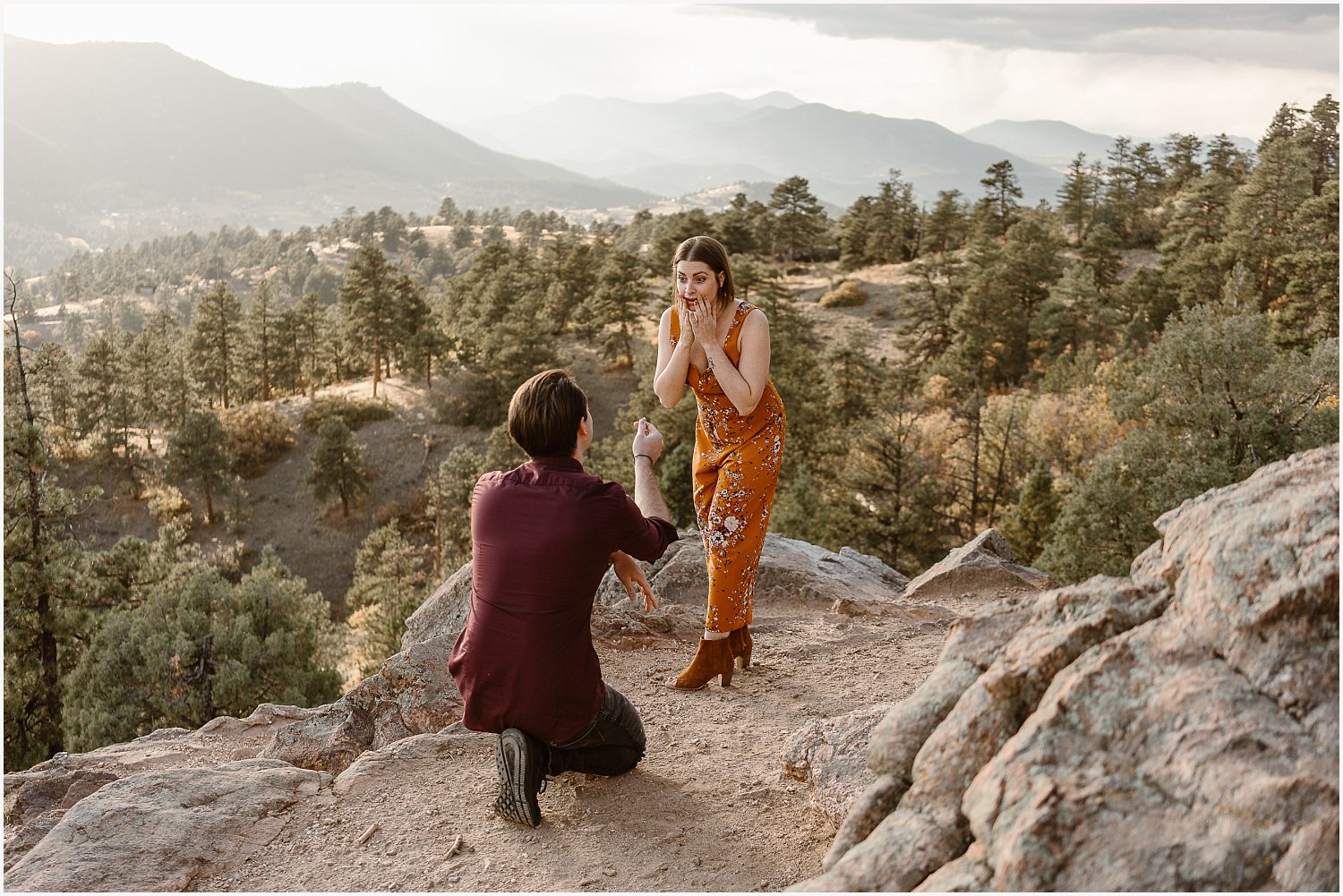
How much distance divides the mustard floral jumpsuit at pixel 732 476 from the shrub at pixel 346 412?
41222mm

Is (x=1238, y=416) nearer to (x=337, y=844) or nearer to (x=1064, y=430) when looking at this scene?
(x=1064, y=430)

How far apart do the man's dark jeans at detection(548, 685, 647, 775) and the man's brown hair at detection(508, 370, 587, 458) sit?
132 centimetres

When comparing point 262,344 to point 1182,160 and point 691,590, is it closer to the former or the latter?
point 691,590

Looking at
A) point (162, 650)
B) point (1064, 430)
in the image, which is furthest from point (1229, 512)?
point (1064, 430)

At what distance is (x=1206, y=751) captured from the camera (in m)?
2.06

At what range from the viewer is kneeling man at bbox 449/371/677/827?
3.67 m

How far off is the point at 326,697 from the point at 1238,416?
1938 cm

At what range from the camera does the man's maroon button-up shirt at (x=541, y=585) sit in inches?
144

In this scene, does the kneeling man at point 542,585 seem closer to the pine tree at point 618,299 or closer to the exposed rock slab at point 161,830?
the exposed rock slab at point 161,830

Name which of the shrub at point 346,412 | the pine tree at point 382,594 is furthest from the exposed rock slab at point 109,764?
the shrub at point 346,412

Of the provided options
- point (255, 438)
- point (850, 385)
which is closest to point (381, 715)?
point (850, 385)

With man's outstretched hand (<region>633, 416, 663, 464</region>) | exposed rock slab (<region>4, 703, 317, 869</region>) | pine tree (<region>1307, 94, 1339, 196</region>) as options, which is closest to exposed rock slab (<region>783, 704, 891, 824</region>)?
man's outstretched hand (<region>633, 416, 663, 464</region>)

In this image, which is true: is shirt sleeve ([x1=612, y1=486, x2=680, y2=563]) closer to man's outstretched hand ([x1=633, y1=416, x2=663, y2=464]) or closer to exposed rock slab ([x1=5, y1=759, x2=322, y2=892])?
man's outstretched hand ([x1=633, y1=416, x2=663, y2=464])

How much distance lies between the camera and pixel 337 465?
37.8 metres
